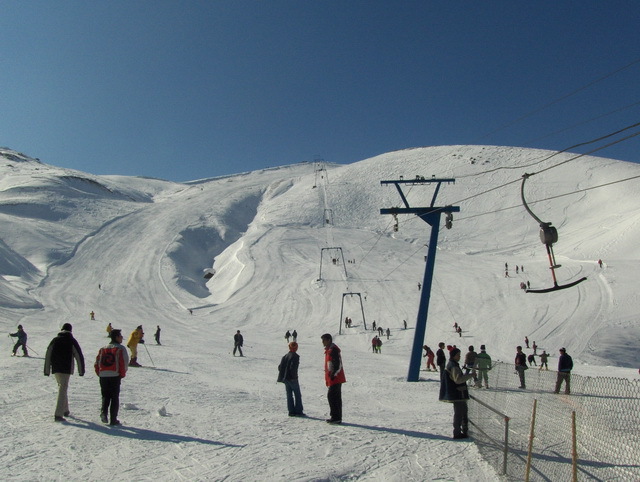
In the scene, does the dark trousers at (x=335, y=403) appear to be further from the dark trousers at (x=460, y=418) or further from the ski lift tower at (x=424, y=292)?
the ski lift tower at (x=424, y=292)

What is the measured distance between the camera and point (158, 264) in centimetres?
6100

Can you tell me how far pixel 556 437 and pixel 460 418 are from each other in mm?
1693

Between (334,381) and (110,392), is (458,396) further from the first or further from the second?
(110,392)

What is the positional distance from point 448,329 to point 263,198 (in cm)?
7646

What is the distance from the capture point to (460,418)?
7.55 meters

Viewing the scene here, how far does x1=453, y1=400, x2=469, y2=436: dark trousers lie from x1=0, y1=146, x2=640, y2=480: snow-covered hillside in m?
0.28

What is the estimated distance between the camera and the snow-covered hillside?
6648 mm

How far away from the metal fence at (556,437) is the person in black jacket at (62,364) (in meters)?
6.12

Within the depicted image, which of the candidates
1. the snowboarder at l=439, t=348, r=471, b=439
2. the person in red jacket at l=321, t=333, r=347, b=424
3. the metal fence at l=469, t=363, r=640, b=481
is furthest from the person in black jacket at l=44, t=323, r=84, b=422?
the metal fence at l=469, t=363, r=640, b=481

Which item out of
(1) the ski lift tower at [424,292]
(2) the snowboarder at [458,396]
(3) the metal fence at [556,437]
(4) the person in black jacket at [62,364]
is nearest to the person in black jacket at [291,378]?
(2) the snowboarder at [458,396]

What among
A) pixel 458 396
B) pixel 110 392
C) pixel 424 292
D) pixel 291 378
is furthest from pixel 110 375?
pixel 424 292

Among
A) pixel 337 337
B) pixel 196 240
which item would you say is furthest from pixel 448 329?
pixel 196 240

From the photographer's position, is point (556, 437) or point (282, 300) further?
point (282, 300)

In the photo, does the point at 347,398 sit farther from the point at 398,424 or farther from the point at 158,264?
the point at 158,264
